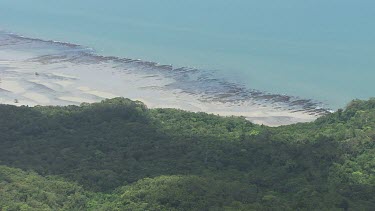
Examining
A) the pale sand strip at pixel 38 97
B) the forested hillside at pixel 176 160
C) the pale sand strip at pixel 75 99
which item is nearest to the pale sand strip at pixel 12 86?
the pale sand strip at pixel 38 97

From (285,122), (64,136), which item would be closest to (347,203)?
(64,136)

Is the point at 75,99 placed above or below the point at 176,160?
above

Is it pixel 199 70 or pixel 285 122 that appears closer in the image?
pixel 285 122

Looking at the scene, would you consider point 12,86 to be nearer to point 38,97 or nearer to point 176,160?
point 38,97

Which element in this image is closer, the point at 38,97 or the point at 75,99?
the point at 75,99

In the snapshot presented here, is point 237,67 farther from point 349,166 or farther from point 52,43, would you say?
point 349,166

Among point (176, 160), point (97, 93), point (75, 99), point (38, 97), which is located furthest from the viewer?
point (97, 93)

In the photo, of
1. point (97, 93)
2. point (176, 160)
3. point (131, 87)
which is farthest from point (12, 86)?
point (176, 160)
